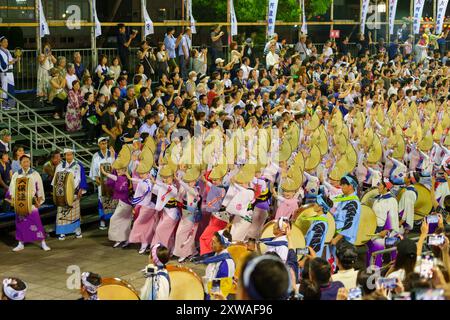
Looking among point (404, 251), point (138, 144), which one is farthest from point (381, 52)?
point (404, 251)

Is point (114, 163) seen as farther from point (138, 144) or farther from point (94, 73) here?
point (94, 73)

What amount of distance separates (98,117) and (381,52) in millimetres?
10663

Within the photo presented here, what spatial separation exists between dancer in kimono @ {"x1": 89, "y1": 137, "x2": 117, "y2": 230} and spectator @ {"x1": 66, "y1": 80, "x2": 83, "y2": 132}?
2.31 meters

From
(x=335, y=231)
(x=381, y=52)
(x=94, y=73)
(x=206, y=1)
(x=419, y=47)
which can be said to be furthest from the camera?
(x=419, y=47)

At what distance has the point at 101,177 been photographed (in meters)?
13.5

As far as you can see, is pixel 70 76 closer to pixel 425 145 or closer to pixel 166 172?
pixel 166 172

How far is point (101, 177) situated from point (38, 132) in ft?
9.92

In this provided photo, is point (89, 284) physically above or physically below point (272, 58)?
below

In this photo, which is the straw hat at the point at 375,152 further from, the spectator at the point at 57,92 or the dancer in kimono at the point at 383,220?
the spectator at the point at 57,92

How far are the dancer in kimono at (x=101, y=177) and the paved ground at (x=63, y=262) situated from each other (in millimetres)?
353

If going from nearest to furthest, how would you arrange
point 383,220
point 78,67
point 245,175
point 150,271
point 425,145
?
point 150,271 → point 383,220 → point 245,175 → point 425,145 → point 78,67

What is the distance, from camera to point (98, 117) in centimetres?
1563

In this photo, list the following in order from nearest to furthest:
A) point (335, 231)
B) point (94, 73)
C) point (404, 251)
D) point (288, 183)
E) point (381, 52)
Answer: point (404, 251)
point (335, 231)
point (288, 183)
point (94, 73)
point (381, 52)

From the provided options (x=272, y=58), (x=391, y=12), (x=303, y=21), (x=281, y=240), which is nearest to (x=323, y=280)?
(x=281, y=240)
